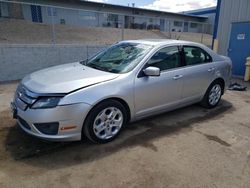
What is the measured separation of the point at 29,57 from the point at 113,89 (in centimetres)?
564

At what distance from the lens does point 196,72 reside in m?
4.20

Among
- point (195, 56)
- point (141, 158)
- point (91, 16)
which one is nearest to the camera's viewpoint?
point (141, 158)

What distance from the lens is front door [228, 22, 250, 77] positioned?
8.38 metres

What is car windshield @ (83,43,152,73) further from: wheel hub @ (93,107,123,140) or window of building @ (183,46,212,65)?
window of building @ (183,46,212,65)

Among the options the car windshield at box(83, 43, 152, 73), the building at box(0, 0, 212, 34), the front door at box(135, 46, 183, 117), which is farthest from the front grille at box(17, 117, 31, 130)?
the building at box(0, 0, 212, 34)

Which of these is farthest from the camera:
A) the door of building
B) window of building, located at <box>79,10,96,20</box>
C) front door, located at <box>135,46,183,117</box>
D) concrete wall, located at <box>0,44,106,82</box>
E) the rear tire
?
window of building, located at <box>79,10,96,20</box>

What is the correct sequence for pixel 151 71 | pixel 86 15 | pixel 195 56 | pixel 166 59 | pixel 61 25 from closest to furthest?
pixel 151 71 → pixel 166 59 → pixel 195 56 → pixel 61 25 → pixel 86 15

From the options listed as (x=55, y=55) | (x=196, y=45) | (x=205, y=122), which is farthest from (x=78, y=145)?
(x=55, y=55)

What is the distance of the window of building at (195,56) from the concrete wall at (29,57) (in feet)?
17.9

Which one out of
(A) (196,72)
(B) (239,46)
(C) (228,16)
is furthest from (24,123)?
(C) (228,16)

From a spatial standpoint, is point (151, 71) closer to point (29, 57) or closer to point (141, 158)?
point (141, 158)

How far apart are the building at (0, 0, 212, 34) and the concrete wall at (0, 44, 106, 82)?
121 centimetres

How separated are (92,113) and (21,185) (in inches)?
46.5

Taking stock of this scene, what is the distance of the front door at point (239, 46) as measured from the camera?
27.5 feet
